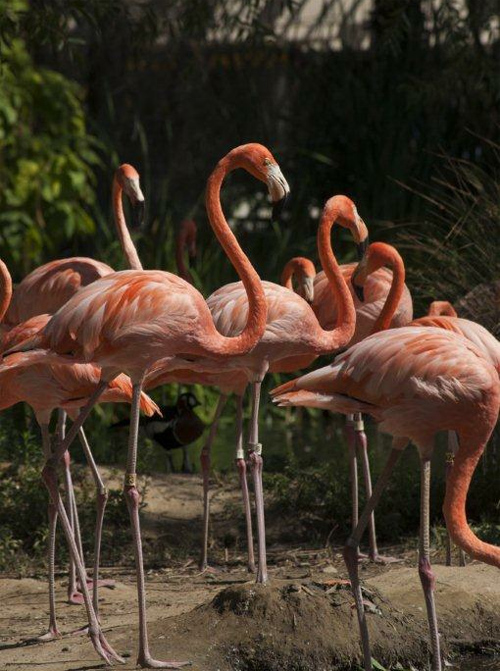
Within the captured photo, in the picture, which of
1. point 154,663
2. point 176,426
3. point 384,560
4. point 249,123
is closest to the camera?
point 154,663

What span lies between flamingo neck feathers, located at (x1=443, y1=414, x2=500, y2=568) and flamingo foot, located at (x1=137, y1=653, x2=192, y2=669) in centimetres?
95

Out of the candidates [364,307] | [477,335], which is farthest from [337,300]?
[477,335]

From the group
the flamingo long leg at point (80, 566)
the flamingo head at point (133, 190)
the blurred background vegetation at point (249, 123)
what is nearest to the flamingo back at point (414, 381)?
the flamingo long leg at point (80, 566)

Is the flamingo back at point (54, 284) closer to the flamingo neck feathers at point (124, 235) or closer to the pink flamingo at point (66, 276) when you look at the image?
the pink flamingo at point (66, 276)

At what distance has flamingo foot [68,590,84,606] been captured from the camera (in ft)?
16.6

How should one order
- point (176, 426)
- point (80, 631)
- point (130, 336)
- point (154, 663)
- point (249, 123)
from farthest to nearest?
point (249, 123) < point (176, 426) < point (80, 631) < point (130, 336) < point (154, 663)

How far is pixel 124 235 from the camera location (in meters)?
5.98

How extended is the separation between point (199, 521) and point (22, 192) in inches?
158

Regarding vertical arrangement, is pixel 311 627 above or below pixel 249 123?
below

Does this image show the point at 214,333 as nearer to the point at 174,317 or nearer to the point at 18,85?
the point at 174,317

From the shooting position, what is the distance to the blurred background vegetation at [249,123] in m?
9.09

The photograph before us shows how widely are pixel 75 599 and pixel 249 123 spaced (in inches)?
266

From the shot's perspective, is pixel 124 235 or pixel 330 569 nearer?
pixel 330 569

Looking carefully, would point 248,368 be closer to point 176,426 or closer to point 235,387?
point 235,387
